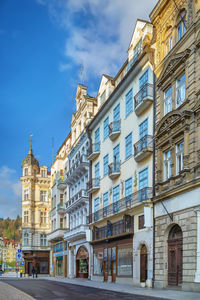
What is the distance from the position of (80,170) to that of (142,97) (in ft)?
62.1

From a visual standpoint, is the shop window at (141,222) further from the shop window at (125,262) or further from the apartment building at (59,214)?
the apartment building at (59,214)

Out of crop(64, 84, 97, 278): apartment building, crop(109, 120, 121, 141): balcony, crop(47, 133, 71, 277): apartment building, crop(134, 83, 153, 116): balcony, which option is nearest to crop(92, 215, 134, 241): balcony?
crop(64, 84, 97, 278): apartment building

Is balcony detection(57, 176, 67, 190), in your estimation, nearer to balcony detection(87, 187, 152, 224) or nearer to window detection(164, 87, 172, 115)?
balcony detection(87, 187, 152, 224)

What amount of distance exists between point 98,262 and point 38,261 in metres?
35.5

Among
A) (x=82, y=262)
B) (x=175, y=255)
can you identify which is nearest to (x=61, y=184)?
(x=82, y=262)

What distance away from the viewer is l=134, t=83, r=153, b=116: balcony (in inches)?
1063

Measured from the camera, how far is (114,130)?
33812mm

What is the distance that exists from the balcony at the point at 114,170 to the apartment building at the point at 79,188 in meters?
8.50

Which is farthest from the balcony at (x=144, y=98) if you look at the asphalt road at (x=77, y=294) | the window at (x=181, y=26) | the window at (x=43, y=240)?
the window at (x=43, y=240)

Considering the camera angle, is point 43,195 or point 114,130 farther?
point 43,195

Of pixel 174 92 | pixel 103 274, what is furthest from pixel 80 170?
pixel 174 92

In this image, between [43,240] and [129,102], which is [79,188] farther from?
[43,240]

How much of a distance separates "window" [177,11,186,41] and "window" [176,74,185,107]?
8.11 ft

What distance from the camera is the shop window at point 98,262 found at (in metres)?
36.2
